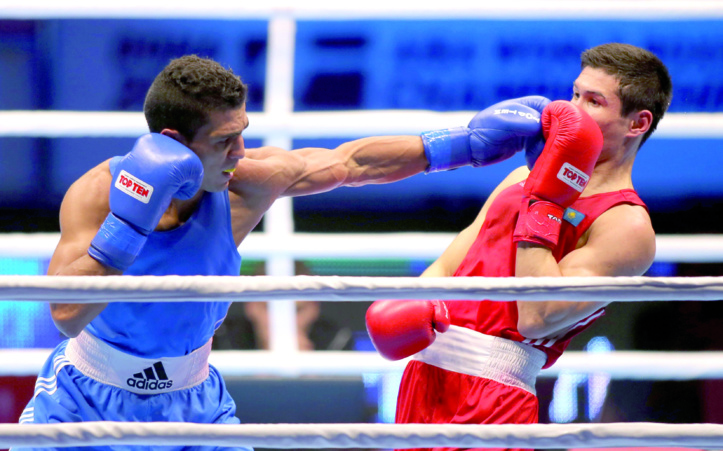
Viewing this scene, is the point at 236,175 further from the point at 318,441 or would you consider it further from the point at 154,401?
the point at 318,441

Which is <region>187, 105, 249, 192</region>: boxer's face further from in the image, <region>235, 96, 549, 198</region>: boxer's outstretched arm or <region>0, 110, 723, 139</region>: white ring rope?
<region>0, 110, 723, 139</region>: white ring rope

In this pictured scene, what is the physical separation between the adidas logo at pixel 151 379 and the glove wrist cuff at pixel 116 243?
0.98 feet

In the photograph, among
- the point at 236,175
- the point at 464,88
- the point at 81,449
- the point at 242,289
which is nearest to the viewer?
the point at 242,289

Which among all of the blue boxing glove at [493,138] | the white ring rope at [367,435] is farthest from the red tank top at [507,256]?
the white ring rope at [367,435]

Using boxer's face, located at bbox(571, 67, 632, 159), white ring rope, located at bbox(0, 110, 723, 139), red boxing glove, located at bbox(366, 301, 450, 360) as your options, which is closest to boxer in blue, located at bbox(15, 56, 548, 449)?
boxer's face, located at bbox(571, 67, 632, 159)

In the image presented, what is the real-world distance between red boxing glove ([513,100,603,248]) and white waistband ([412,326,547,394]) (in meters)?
0.24

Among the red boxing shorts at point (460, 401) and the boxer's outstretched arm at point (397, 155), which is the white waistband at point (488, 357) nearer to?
the red boxing shorts at point (460, 401)

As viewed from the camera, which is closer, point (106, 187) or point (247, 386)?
point (106, 187)

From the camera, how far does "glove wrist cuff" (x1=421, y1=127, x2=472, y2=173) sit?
70.7 inches

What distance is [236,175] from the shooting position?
1770 mm

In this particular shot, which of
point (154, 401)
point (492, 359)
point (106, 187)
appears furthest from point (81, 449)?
point (492, 359)

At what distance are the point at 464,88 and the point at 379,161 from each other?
1368 mm

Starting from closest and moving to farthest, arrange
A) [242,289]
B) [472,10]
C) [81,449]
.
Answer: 1. [242,289]
2. [81,449]
3. [472,10]

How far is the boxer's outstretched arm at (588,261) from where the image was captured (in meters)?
1.60
